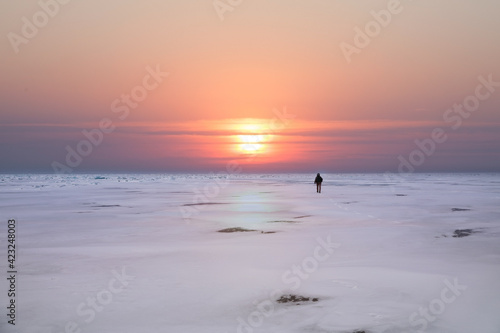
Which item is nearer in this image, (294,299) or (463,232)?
(294,299)

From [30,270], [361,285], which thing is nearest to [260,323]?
[361,285]

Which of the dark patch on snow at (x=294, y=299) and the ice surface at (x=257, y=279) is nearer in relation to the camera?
the ice surface at (x=257, y=279)

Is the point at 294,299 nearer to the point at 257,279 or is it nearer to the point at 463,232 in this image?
the point at 257,279

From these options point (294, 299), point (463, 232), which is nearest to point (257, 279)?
point (294, 299)

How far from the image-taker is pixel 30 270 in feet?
33.1

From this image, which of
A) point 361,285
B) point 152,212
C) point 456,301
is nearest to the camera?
point 456,301

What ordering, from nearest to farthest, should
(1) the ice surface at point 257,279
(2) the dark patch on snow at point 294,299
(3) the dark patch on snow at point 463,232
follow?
(1) the ice surface at point 257,279, (2) the dark patch on snow at point 294,299, (3) the dark patch on snow at point 463,232

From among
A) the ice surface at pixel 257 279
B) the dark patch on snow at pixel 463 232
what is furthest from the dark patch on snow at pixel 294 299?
the dark patch on snow at pixel 463 232

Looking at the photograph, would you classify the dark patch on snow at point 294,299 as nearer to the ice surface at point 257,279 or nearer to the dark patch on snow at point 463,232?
the ice surface at point 257,279

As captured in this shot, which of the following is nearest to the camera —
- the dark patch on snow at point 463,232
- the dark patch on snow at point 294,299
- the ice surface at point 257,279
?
the ice surface at point 257,279

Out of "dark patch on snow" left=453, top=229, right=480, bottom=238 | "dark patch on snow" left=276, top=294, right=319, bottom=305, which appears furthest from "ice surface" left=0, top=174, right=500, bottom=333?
"dark patch on snow" left=453, top=229, right=480, bottom=238

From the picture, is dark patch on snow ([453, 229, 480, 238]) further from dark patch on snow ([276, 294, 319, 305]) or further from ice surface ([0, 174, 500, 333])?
dark patch on snow ([276, 294, 319, 305])

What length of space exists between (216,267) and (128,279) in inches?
75.7

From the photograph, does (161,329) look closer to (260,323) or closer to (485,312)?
(260,323)
